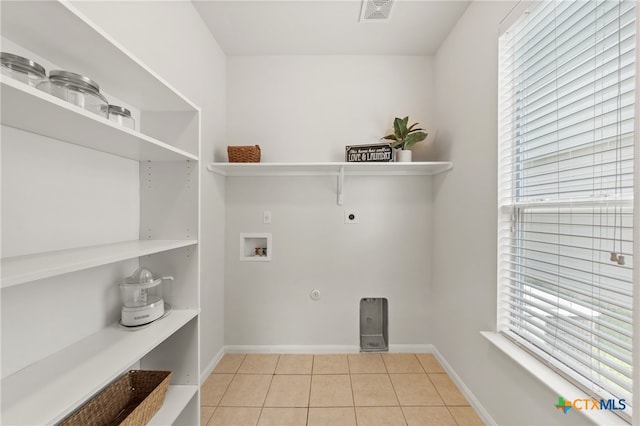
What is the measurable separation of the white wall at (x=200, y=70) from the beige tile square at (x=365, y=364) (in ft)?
3.72

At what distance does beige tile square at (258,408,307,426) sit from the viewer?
1534mm

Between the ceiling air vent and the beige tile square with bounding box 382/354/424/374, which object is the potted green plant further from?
the beige tile square with bounding box 382/354/424/374

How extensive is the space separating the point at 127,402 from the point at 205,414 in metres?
0.56

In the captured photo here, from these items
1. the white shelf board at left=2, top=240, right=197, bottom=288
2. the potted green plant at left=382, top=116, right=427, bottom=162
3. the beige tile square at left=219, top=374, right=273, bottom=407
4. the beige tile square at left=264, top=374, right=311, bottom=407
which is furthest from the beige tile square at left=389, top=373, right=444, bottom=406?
the white shelf board at left=2, top=240, right=197, bottom=288

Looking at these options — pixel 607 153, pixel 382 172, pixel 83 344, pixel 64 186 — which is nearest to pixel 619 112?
pixel 607 153

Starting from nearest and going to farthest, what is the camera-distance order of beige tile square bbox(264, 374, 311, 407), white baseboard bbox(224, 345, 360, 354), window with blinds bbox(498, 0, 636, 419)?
1. window with blinds bbox(498, 0, 636, 419)
2. beige tile square bbox(264, 374, 311, 407)
3. white baseboard bbox(224, 345, 360, 354)

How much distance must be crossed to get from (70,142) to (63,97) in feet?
0.91

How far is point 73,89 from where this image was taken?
81 centimetres

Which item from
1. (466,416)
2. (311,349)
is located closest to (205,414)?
(311,349)

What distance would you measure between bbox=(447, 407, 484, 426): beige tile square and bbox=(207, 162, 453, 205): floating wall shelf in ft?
5.31

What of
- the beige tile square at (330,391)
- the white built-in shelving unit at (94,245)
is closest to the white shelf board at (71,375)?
the white built-in shelving unit at (94,245)

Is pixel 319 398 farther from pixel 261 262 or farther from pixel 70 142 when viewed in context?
pixel 70 142

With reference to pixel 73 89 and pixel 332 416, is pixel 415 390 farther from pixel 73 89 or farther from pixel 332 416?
pixel 73 89

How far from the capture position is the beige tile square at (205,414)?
5.07ft
